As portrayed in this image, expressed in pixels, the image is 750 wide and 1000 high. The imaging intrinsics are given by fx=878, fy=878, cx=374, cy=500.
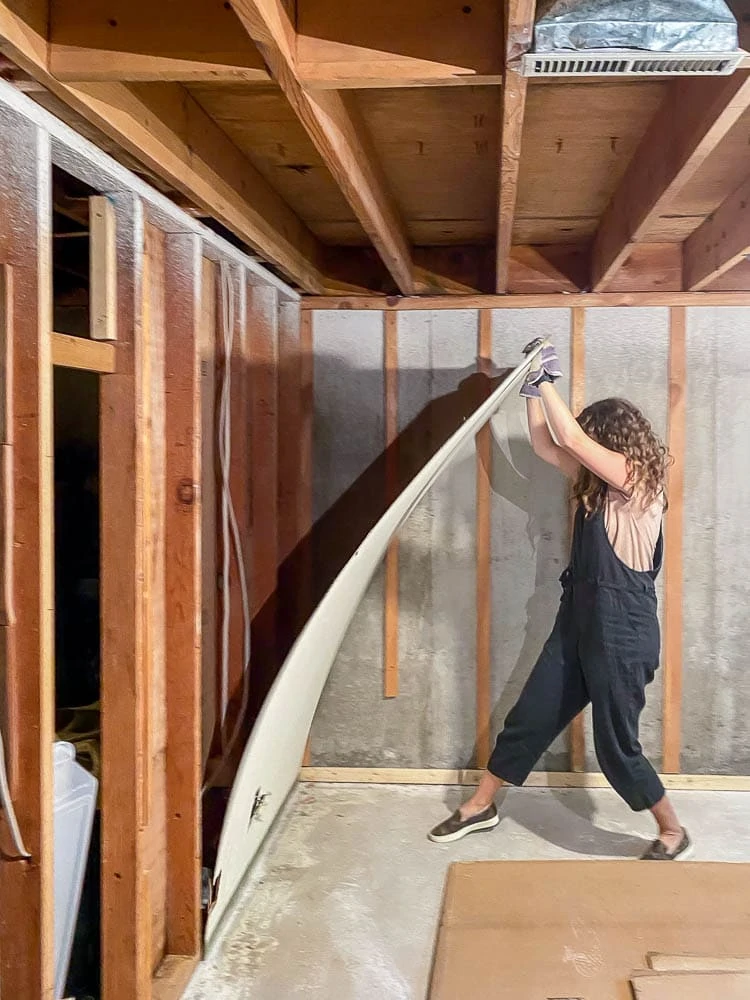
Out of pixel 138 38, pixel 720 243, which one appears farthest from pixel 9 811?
pixel 720 243

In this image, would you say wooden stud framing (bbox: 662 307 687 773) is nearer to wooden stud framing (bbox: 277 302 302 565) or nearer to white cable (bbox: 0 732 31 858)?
wooden stud framing (bbox: 277 302 302 565)

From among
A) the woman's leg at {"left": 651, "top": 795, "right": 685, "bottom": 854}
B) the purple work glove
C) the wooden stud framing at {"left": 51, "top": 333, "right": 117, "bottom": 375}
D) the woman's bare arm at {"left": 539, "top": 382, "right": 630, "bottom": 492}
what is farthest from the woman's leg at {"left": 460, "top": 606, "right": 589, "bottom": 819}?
the wooden stud framing at {"left": 51, "top": 333, "right": 117, "bottom": 375}

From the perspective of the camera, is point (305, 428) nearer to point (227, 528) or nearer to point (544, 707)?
point (227, 528)

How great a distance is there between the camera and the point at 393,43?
1.38 metres

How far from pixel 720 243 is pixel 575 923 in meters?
2.03

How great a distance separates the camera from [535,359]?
2.97m

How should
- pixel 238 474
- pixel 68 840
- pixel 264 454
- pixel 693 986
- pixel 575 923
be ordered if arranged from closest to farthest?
pixel 693 986, pixel 68 840, pixel 575 923, pixel 238 474, pixel 264 454

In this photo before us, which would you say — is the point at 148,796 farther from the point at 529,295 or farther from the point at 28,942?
the point at 529,295

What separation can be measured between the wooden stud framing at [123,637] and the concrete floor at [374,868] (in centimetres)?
40

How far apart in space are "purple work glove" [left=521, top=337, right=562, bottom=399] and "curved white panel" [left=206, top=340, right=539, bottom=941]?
178 mm

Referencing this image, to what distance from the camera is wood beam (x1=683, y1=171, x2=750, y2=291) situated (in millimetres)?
2508

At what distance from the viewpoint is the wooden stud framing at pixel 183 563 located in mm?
2156

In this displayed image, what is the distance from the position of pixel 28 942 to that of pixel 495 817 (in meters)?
1.93

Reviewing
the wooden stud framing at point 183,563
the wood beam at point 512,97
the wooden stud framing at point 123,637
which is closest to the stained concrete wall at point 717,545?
the wood beam at point 512,97
